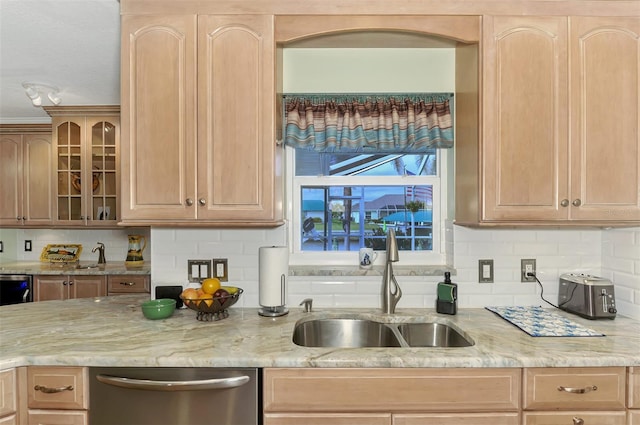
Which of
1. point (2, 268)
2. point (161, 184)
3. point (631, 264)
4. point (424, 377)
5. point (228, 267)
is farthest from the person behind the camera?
point (2, 268)

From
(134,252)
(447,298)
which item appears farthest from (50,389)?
(134,252)

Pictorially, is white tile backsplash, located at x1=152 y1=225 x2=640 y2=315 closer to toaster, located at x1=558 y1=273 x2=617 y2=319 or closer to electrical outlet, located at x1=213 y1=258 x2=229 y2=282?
electrical outlet, located at x1=213 y1=258 x2=229 y2=282

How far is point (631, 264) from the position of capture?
180 centimetres

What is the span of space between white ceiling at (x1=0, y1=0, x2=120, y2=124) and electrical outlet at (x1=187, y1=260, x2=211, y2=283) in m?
1.41

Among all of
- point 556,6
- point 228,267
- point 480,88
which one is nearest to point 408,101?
point 480,88

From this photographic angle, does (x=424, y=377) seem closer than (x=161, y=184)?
Yes

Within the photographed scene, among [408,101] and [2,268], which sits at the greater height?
[408,101]

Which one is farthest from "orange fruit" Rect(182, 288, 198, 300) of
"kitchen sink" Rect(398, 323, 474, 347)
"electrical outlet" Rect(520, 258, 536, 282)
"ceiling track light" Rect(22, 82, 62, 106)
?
"ceiling track light" Rect(22, 82, 62, 106)

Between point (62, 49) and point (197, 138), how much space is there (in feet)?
5.02

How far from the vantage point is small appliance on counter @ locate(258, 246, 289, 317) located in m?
1.83

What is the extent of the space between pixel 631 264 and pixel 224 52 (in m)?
2.22

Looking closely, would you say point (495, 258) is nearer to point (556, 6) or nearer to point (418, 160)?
point (418, 160)

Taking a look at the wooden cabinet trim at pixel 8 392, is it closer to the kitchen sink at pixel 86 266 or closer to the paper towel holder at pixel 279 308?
the paper towel holder at pixel 279 308

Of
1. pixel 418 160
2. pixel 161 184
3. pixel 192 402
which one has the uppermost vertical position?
pixel 418 160
